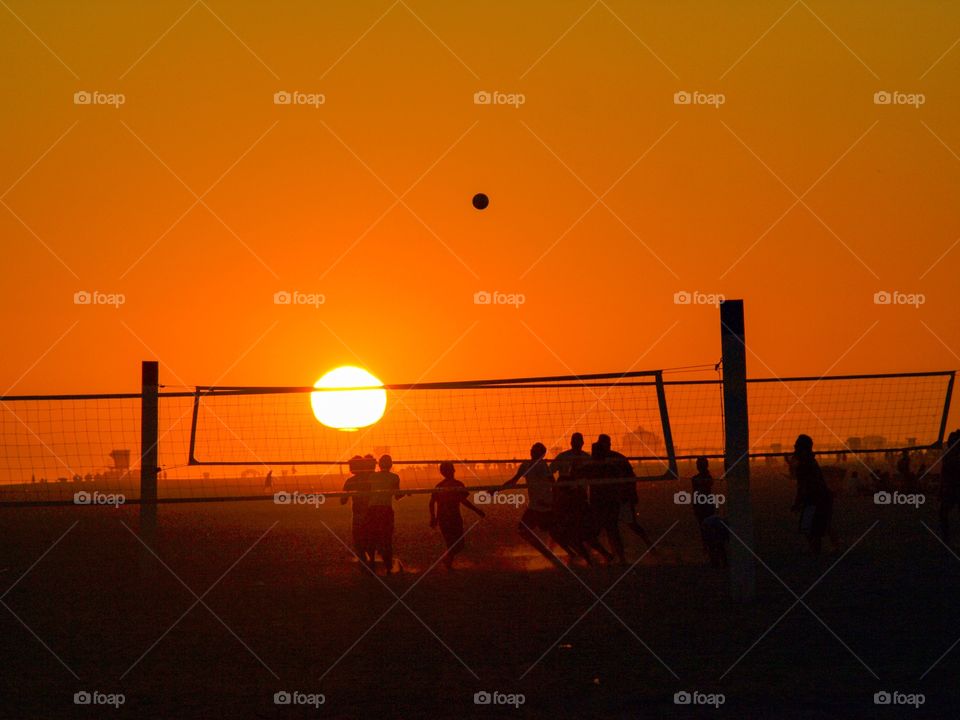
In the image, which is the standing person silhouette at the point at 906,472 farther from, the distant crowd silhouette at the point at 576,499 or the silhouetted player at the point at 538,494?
the silhouetted player at the point at 538,494

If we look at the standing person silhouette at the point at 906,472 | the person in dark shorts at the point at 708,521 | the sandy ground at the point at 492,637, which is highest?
the standing person silhouette at the point at 906,472

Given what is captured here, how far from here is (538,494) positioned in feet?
50.6

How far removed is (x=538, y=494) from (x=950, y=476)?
601 centimetres

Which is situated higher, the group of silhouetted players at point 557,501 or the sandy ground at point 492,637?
the group of silhouetted players at point 557,501

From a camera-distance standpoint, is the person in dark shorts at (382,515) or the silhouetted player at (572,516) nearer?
the silhouetted player at (572,516)

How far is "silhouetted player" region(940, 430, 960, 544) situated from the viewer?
55.1ft

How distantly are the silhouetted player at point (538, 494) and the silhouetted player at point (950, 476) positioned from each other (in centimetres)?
566

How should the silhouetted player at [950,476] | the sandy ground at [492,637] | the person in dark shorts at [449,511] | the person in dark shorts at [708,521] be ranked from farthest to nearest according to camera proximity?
the silhouetted player at [950,476]
the person in dark shorts at [449,511]
the person in dark shorts at [708,521]
the sandy ground at [492,637]

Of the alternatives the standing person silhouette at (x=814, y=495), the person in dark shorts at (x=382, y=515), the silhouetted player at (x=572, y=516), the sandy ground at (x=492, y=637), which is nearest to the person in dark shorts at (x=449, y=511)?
the sandy ground at (x=492, y=637)

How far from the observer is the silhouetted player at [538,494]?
15.4 meters

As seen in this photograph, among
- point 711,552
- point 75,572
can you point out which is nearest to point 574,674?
point 711,552

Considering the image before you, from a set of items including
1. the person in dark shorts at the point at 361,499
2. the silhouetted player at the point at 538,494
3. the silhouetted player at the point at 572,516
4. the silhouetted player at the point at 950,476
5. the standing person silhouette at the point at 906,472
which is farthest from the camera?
the standing person silhouette at the point at 906,472

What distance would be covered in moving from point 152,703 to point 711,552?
8.75m

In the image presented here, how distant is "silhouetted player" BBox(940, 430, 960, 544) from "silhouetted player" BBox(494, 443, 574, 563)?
5658 mm
